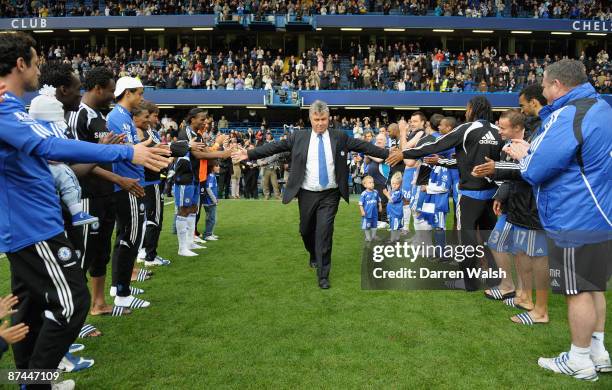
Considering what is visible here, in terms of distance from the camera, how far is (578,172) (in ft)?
12.3

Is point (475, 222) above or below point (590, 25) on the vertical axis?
below

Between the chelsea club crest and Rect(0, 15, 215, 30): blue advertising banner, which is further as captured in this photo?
Rect(0, 15, 215, 30): blue advertising banner

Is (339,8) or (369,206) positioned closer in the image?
(369,206)

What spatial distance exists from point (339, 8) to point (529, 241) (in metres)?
33.3

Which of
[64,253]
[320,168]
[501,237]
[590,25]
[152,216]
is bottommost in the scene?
[152,216]

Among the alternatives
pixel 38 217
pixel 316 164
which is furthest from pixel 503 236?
pixel 38 217

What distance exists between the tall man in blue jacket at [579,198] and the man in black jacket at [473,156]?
6.42 feet

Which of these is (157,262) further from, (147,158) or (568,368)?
(568,368)

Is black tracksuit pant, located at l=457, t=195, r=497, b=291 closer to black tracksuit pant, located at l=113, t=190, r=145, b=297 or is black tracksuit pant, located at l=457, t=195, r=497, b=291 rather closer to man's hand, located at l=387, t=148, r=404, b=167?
man's hand, located at l=387, t=148, r=404, b=167

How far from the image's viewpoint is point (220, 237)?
1071 cm

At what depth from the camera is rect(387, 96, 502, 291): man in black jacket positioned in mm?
5863

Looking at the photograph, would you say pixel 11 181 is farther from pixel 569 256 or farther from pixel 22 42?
pixel 569 256

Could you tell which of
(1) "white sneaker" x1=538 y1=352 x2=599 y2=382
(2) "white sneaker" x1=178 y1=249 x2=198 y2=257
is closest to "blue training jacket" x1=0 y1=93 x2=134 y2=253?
(1) "white sneaker" x1=538 y1=352 x2=599 y2=382

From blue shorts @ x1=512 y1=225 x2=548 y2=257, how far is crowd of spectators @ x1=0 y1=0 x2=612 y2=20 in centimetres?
3264
